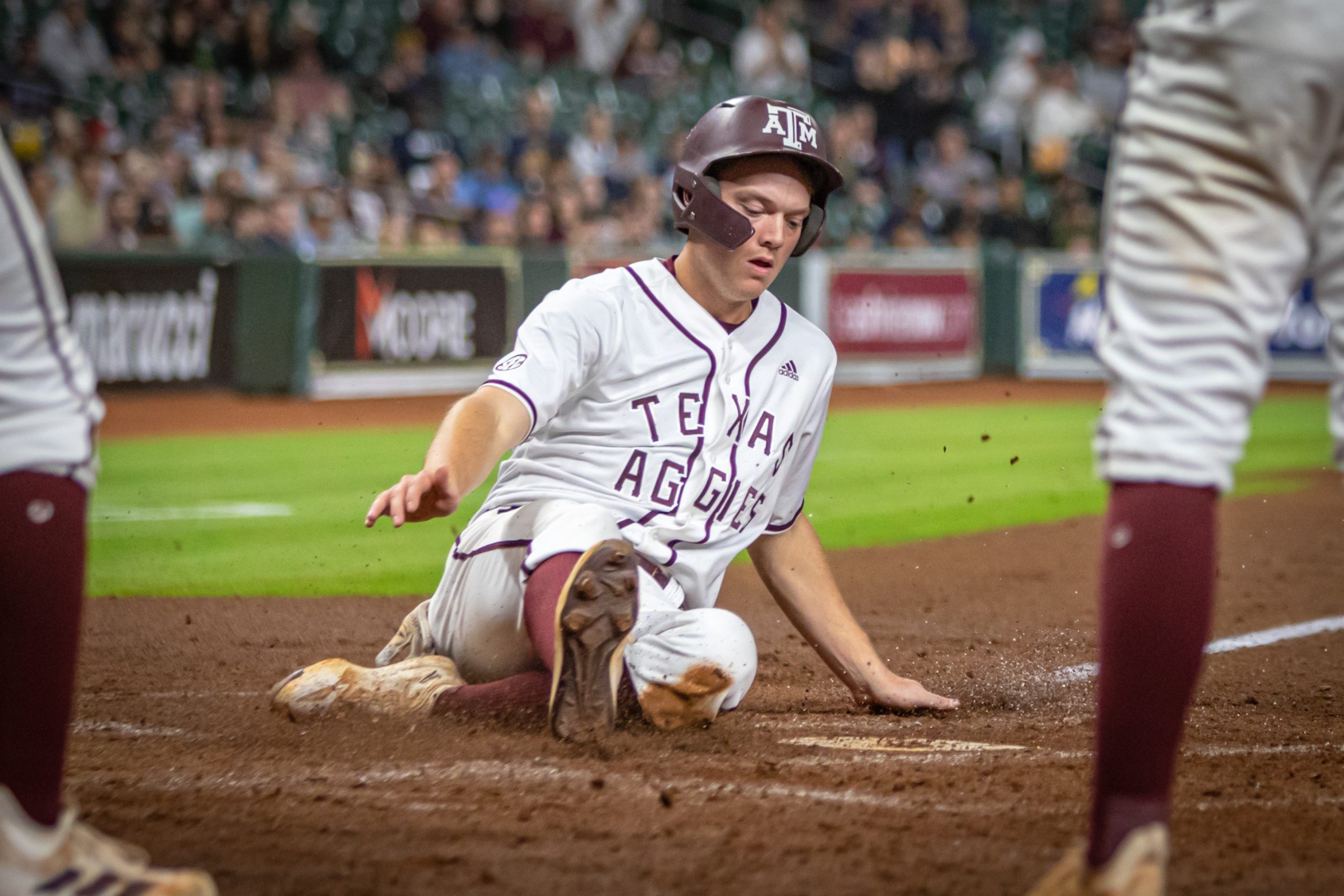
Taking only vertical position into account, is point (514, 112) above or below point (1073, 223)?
above

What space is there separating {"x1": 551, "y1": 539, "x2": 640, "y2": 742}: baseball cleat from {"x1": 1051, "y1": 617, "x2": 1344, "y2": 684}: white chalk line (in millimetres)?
1702

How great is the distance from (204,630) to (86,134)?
32.0 ft

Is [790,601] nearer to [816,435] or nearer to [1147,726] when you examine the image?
[816,435]

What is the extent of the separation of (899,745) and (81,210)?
1071 centimetres

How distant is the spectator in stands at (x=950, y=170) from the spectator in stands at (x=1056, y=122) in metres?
0.76

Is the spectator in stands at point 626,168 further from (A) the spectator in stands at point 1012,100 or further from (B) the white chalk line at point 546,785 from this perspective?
(B) the white chalk line at point 546,785

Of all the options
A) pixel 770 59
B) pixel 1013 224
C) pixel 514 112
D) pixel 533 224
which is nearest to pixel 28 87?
pixel 533 224

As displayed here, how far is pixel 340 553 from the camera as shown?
6.02 m

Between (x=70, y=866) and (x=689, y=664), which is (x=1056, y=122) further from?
(x=70, y=866)

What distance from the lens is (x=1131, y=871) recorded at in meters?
1.73

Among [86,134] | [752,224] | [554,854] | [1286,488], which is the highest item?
[86,134]

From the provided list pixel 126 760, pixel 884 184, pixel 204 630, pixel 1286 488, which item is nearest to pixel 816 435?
pixel 126 760

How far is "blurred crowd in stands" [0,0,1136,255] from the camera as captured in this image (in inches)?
488

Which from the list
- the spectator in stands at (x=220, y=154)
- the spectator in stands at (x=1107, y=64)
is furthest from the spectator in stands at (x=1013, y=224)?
the spectator in stands at (x=220, y=154)
